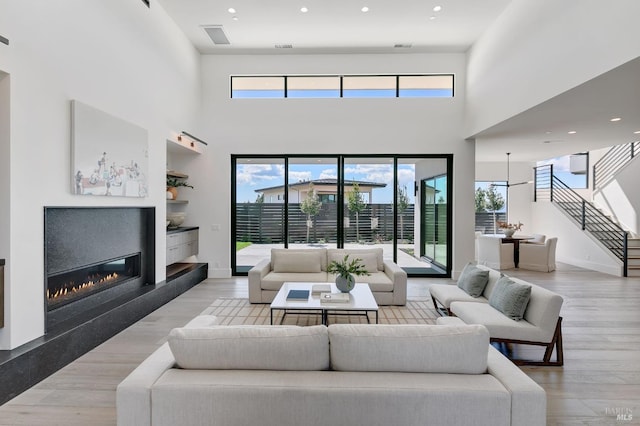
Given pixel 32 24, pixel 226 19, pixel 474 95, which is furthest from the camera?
pixel 474 95

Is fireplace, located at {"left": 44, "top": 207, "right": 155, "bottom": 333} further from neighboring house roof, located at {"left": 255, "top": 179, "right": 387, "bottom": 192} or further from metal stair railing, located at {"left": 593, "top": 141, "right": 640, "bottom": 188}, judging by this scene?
metal stair railing, located at {"left": 593, "top": 141, "right": 640, "bottom": 188}

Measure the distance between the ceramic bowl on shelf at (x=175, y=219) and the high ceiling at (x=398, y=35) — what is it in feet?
11.5

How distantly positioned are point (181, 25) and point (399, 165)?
201 inches

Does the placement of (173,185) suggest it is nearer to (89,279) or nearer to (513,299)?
(89,279)

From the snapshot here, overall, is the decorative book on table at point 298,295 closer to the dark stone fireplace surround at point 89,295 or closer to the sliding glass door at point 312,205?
the dark stone fireplace surround at point 89,295

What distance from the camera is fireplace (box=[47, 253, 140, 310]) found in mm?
3627

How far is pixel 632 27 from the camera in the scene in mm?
3285

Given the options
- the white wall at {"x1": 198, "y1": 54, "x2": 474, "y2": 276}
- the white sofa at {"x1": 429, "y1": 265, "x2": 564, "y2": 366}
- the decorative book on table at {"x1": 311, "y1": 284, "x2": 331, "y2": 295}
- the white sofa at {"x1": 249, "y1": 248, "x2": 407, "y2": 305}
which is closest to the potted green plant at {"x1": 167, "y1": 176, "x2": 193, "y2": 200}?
the white wall at {"x1": 198, "y1": 54, "x2": 474, "y2": 276}

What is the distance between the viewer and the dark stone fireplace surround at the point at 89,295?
291 centimetres

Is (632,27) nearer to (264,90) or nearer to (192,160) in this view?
(264,90)

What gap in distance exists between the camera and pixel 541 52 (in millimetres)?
4684

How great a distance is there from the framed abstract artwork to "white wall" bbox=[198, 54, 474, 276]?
2.52m

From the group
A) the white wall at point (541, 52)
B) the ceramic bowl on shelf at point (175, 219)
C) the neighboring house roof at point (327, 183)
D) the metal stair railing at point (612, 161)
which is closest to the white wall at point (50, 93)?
the ceramic bowl on shelf at point (175, 219)

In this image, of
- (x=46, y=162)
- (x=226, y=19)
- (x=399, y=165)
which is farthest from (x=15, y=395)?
(x=399, y=165)
